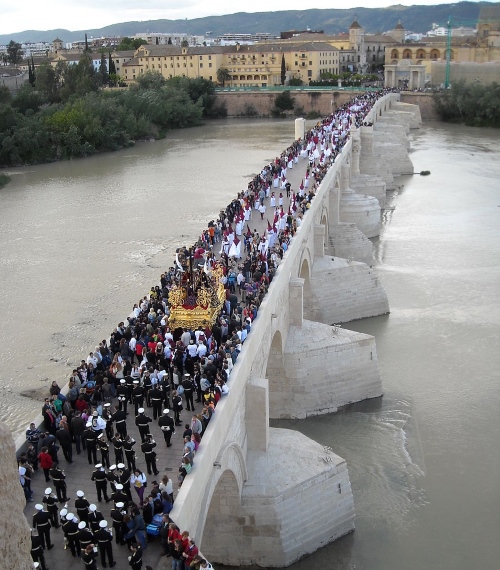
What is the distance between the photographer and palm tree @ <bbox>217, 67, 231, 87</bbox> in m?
71.2

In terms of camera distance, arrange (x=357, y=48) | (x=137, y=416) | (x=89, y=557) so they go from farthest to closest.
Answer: (x=357, y=48)
(x=137, y=416)
(x=89, y=557)

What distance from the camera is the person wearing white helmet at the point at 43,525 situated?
642 cm

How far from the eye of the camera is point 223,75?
7131cm

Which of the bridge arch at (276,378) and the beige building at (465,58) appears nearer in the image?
the bridge arch at (276,378)

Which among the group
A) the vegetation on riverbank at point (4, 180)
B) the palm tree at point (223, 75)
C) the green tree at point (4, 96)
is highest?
the palm tree at point (223, 75)

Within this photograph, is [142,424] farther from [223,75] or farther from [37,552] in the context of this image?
[223,75]

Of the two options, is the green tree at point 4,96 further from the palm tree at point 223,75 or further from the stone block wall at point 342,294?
the stone block wall at point 342,294

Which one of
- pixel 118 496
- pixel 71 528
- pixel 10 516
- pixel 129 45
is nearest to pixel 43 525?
pixel 71 528

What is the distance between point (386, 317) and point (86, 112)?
32614 mm

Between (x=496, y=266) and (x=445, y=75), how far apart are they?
4875 centimetres

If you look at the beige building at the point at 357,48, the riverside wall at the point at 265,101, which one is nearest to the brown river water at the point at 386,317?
the riverside wall at the point at 265,101

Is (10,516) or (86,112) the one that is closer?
(10,516)

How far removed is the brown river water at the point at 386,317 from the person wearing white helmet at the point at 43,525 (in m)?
4.20

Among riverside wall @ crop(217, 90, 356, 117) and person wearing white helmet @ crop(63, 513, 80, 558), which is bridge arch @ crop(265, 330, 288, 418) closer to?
person wearing white helmet @ crop(63, 513, 80, 558)
